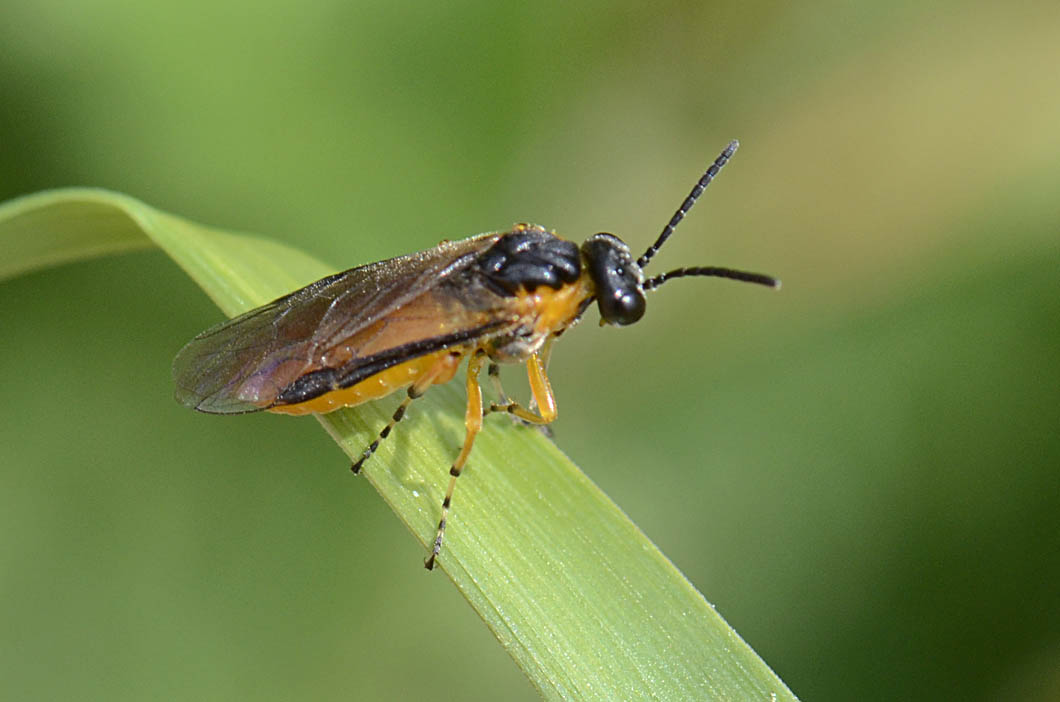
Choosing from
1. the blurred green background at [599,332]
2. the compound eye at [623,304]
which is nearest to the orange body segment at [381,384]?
the compound eye at [623,304]

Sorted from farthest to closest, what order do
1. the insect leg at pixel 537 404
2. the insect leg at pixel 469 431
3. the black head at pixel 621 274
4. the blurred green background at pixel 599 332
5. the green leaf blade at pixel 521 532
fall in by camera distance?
the blurred green background at pixel 599 332, the black head at pixel 621 274, the insect leg at pixel 537 404, the insect leg at pixel 469 431, the green leaf blade at pixel 521 532

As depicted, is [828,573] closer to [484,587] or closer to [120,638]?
[484,587]

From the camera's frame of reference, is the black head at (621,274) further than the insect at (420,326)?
Yes

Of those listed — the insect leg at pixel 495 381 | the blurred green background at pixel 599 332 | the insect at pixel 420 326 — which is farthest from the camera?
the blurred green background at pixel 599 332

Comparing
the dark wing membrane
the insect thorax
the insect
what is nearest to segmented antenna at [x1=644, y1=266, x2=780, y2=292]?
the insect

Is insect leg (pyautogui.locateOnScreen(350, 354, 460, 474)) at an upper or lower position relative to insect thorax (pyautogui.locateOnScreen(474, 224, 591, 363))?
lower

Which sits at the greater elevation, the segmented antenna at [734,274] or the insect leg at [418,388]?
the segmented antenna at [734,274]

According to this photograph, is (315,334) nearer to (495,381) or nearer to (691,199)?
(495,381)

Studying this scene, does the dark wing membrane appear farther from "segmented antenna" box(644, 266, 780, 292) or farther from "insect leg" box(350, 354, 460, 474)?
"segmented antenna" box(644, 266, 780, 292)

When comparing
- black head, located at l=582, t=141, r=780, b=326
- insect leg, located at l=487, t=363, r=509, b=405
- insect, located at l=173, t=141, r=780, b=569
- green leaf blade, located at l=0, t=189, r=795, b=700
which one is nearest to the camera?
green leaf blade, located at l=0, t=189, r=795, b=700

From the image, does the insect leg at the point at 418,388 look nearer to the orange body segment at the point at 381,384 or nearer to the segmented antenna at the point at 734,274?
the orange body segment at the point at 381,384
